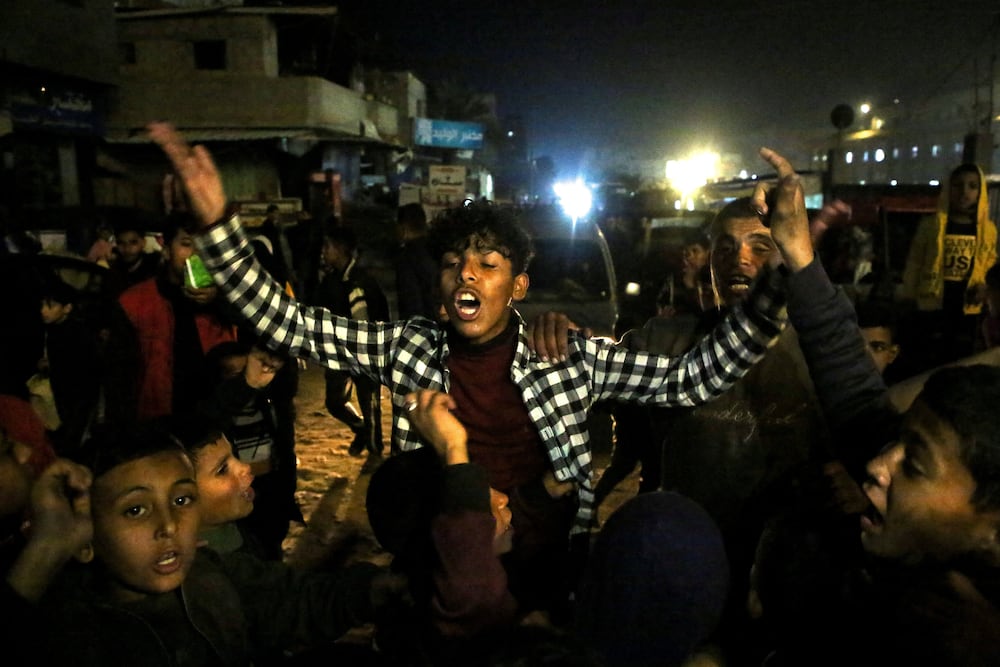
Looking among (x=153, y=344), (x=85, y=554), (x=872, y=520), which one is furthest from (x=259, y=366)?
(x=872, y=520)

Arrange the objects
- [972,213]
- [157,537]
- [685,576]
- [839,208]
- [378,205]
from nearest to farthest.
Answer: [685,576], [157,537], [839,208], [972,213], [378,205]

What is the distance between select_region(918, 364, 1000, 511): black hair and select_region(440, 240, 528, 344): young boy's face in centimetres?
121

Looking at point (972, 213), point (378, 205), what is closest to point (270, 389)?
point (972, 213)

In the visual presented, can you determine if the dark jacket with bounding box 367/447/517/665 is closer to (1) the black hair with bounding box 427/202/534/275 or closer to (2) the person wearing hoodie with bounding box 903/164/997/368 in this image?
(1) the black hair with bounding box 427/202/534/275

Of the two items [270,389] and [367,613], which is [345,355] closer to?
[367,613]

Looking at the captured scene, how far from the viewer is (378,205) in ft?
108

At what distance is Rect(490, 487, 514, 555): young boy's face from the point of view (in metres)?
1.86

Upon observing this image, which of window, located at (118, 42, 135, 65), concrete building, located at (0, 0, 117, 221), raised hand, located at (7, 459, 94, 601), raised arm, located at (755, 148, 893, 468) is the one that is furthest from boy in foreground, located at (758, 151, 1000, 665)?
window, located at (118, 42, 135, 65)

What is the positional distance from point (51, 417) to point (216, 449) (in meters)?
2.47

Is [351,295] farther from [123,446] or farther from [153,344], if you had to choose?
[123,446]

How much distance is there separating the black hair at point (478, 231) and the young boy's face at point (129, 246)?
4.82 m

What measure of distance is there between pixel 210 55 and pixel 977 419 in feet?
102

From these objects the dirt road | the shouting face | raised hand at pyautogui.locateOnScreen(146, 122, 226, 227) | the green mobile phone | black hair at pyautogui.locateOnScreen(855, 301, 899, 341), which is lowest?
the dirt road

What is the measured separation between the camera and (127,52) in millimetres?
27922
